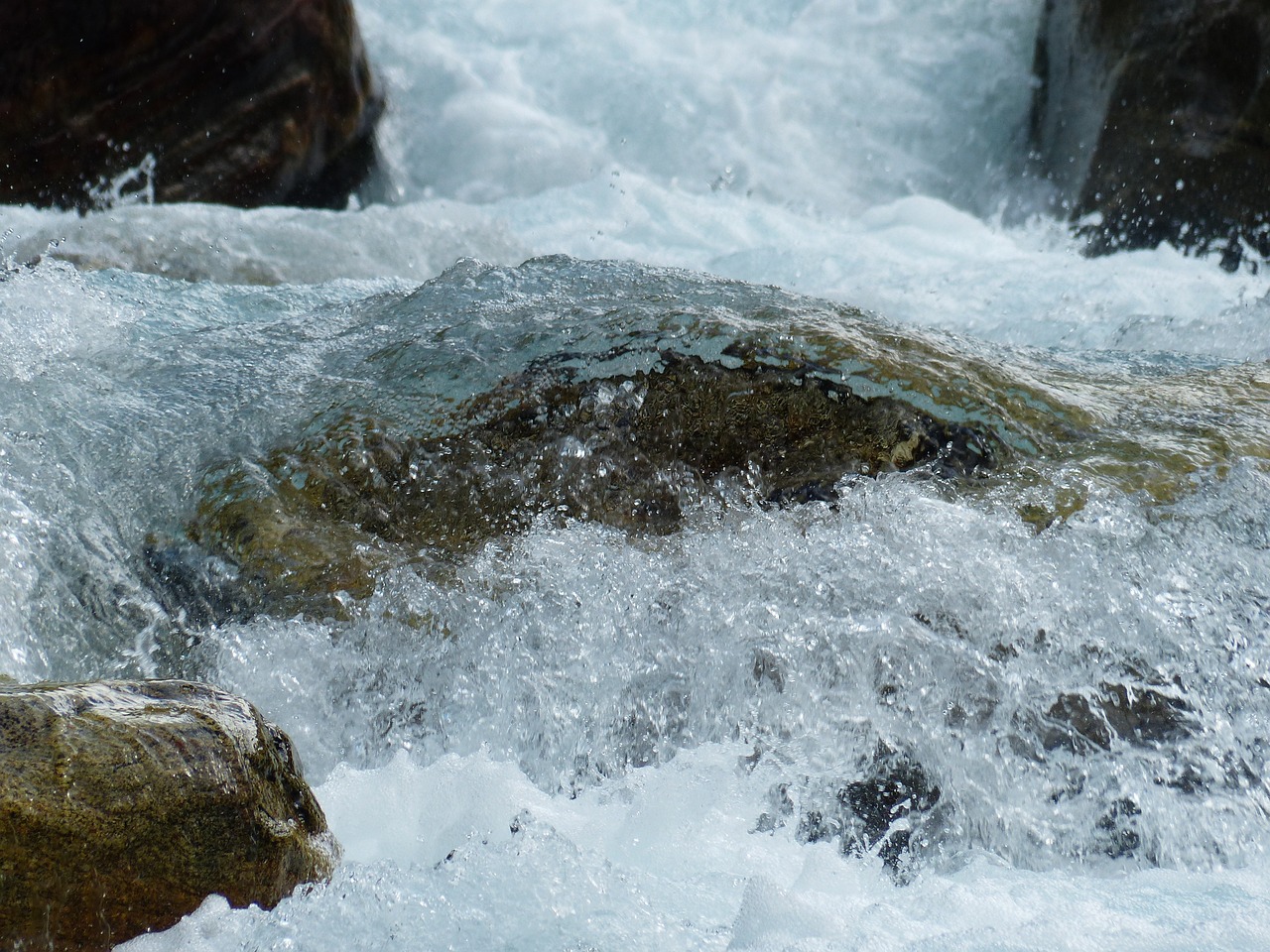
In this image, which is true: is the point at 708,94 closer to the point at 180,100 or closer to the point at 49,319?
the point at 180,100

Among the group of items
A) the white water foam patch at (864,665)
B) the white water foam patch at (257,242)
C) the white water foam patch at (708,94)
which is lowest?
the white water foam patch at (257,242)

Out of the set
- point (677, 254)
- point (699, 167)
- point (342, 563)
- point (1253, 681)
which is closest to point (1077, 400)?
point (1253, 681)

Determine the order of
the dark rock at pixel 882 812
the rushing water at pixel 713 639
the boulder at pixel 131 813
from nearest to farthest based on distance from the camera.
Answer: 1. the boulder at pixel 131 813
2. the rushing water at pixel 713 639
3. the dark rock at pixel 882 812

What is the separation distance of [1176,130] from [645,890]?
632 centimetres

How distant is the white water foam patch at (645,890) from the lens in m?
1.71

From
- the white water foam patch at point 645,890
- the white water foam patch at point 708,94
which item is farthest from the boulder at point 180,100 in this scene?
the white water foam patch at point 645,890

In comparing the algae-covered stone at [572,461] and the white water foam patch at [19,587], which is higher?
the algae-covered stone at [572,461]

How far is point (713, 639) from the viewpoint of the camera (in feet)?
7.82

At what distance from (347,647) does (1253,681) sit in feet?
6.11

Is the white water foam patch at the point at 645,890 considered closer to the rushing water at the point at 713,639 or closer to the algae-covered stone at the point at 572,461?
the rushing water at the point at 713,639

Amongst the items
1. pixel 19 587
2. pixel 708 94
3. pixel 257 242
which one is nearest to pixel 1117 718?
pixel 19 587

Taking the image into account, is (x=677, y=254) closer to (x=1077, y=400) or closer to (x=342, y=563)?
(x=1077, y=400)

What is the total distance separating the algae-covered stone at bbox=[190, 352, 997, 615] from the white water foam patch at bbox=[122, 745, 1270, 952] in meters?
0.64

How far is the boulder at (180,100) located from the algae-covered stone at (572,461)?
4792 millimetres
